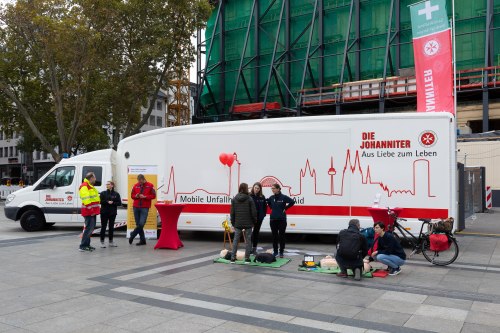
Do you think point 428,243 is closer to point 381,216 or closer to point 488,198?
point 381,216

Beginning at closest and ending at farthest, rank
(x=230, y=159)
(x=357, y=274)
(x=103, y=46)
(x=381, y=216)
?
1. (x=357, y=274)
2. (x=381, y=216)
3. (x=230, y=159)
4. (x=103, y=46)

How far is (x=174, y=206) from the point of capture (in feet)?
36.2

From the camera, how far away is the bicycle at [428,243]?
926 cm

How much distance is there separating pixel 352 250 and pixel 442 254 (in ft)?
10.1

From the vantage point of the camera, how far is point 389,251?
27.5 ft

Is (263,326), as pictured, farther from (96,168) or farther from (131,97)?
(131,97)

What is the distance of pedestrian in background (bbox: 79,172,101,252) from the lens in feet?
34.9

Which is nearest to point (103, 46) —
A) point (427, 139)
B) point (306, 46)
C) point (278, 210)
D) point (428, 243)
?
point (306, 46)

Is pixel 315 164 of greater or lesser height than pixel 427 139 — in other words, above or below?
below

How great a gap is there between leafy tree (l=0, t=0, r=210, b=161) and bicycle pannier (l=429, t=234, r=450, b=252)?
19.3 meters

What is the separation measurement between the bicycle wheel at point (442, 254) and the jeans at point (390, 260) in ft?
4.58

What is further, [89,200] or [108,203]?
[108,203]

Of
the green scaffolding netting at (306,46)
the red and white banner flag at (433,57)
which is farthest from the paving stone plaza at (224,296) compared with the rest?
the green scaffolding netting at (306,46)

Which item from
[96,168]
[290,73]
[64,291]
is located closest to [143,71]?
[96,168]
